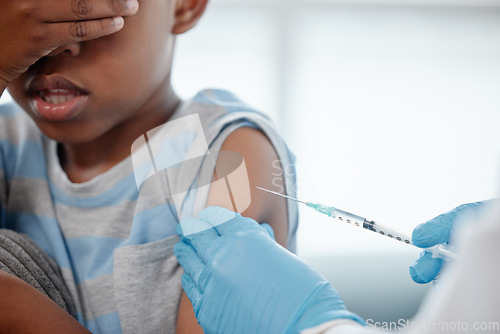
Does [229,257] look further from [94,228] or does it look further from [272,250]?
[94,228]

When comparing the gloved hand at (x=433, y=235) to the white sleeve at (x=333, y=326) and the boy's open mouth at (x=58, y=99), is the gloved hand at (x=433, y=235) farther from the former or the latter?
the boy's open mouth at (x=58, y=99)

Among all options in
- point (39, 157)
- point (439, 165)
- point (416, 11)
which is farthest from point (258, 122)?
point (416, 11)

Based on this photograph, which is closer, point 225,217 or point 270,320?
point 270,320

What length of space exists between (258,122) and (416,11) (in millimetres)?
1411

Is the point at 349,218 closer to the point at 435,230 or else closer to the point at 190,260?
the point at 435,230

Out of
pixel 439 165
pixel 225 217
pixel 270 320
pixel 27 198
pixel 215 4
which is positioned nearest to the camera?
pixel 270 320

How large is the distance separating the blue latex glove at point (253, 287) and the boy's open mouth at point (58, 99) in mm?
334

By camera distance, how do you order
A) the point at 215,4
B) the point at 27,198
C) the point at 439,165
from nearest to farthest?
the point at 27,198, the point at 439,165, the point at 215,4

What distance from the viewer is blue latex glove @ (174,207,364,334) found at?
58 cm

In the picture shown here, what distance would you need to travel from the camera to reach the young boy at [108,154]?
0.76 metres

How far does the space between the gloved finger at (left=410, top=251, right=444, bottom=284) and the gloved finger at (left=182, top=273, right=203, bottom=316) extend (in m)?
0.30

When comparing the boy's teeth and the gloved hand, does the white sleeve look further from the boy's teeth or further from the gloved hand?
the boy's teeth

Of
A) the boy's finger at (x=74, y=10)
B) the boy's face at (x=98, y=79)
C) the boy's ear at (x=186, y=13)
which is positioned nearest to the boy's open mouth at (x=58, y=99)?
the boy's face at (x=98, y=79)

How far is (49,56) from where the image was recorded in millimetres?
817
